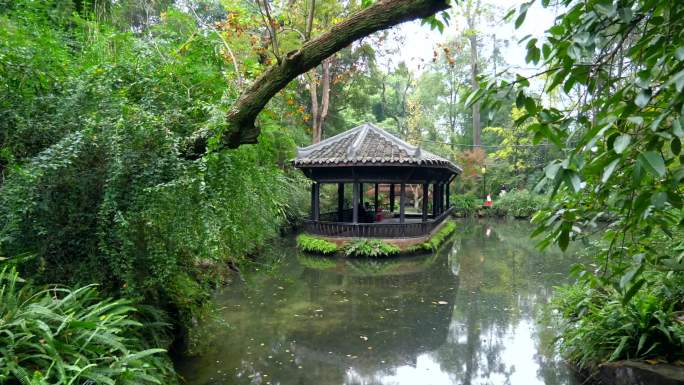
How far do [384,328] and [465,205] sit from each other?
2040 centimetres

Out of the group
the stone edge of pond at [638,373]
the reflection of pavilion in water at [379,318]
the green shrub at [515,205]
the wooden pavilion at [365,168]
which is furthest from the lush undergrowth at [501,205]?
the stone edge of pond at [638,373]

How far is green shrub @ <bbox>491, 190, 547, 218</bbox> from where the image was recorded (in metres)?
22.8

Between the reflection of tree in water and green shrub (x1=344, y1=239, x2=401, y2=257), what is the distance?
71.7 inches

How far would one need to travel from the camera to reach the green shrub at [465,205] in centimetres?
2473

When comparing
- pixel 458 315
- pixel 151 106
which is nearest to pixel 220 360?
pixel 151 106

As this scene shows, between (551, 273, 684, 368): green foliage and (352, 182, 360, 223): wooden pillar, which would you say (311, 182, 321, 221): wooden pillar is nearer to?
(352, 182, 360, 223): wooden pillar

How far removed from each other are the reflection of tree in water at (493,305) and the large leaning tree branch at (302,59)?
327cm

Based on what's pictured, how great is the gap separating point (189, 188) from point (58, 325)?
1.24 metres

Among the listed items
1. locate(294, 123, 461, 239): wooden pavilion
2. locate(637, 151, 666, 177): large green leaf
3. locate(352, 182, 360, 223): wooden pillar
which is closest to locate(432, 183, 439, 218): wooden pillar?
locate(294, 123, 461, 239): wooden pavilion

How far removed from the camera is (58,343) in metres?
2.49

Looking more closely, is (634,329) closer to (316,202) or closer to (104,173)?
(104,173)

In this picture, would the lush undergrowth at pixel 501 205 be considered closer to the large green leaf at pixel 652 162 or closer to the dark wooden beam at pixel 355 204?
the dark wooden beam at pixel 355 204

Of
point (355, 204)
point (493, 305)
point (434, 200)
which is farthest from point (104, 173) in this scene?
point (434, 200)

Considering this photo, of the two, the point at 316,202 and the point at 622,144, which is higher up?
the point at 622,144
